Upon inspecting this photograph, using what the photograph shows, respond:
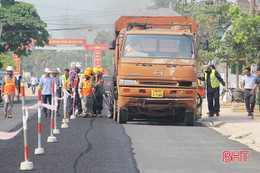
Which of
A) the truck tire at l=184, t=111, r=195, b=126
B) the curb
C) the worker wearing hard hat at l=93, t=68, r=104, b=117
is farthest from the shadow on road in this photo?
the worker wearing hard hat at l=93, t=68, r=104, b=117

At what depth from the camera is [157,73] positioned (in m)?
14.9

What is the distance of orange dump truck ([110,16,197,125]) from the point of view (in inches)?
587

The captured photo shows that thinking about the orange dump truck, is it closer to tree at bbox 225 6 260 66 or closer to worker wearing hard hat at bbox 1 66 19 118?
worker wearing hard hat at bbox 1 66 19 118

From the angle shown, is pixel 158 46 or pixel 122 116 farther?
pixel 122 116

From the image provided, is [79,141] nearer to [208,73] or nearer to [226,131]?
[226,131]

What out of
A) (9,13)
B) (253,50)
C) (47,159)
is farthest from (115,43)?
(9,13)

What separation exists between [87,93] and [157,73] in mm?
4965

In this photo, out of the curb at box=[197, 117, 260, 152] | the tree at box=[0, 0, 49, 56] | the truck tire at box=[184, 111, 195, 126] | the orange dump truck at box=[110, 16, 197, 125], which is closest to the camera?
the curb at box=[197, 117, 260, 152]

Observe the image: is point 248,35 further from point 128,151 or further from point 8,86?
point 128,151

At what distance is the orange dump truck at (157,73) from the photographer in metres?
14.9

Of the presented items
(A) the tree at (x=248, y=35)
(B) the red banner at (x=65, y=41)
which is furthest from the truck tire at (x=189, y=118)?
(B) the red banner at (x=65, y=41)

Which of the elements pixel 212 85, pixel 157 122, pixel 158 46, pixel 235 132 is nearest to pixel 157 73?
pixel 158 46

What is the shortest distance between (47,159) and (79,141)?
2567mm

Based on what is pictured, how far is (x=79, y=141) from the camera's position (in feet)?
38.1
